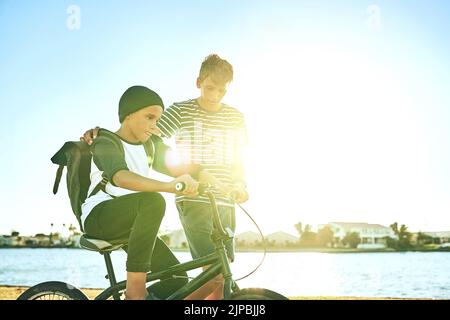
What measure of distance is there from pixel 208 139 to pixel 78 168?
1.43m

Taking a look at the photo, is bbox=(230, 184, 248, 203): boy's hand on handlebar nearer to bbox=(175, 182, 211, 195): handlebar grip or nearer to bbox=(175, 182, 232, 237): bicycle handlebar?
bbox=(175, 182, 232, 237): bicycle handlebar

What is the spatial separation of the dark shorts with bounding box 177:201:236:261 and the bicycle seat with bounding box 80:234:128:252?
0.84 metres

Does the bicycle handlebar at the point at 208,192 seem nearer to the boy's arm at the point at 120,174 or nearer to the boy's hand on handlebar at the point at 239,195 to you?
the boy's arm at the point at 120,174

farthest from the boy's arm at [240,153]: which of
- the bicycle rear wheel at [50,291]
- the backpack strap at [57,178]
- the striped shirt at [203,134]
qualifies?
the bicycle rear wheel at [50,291]

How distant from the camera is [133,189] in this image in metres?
3.51

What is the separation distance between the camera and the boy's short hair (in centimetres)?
456

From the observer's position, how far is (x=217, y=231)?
3.66 m

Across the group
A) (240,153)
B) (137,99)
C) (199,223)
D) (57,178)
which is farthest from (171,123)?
(57,178)

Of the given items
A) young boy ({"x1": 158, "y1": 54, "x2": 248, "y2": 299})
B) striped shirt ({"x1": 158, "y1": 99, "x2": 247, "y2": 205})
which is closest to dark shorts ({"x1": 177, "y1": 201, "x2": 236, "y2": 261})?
young boy ({"x1": 158, "y1": 54, "x2": 248, "y2": 299})

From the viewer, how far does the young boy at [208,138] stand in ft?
14.8

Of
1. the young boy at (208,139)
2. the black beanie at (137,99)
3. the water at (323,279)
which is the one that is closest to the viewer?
the black beanie at (137,99)

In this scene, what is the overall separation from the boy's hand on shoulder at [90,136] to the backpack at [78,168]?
3cm
